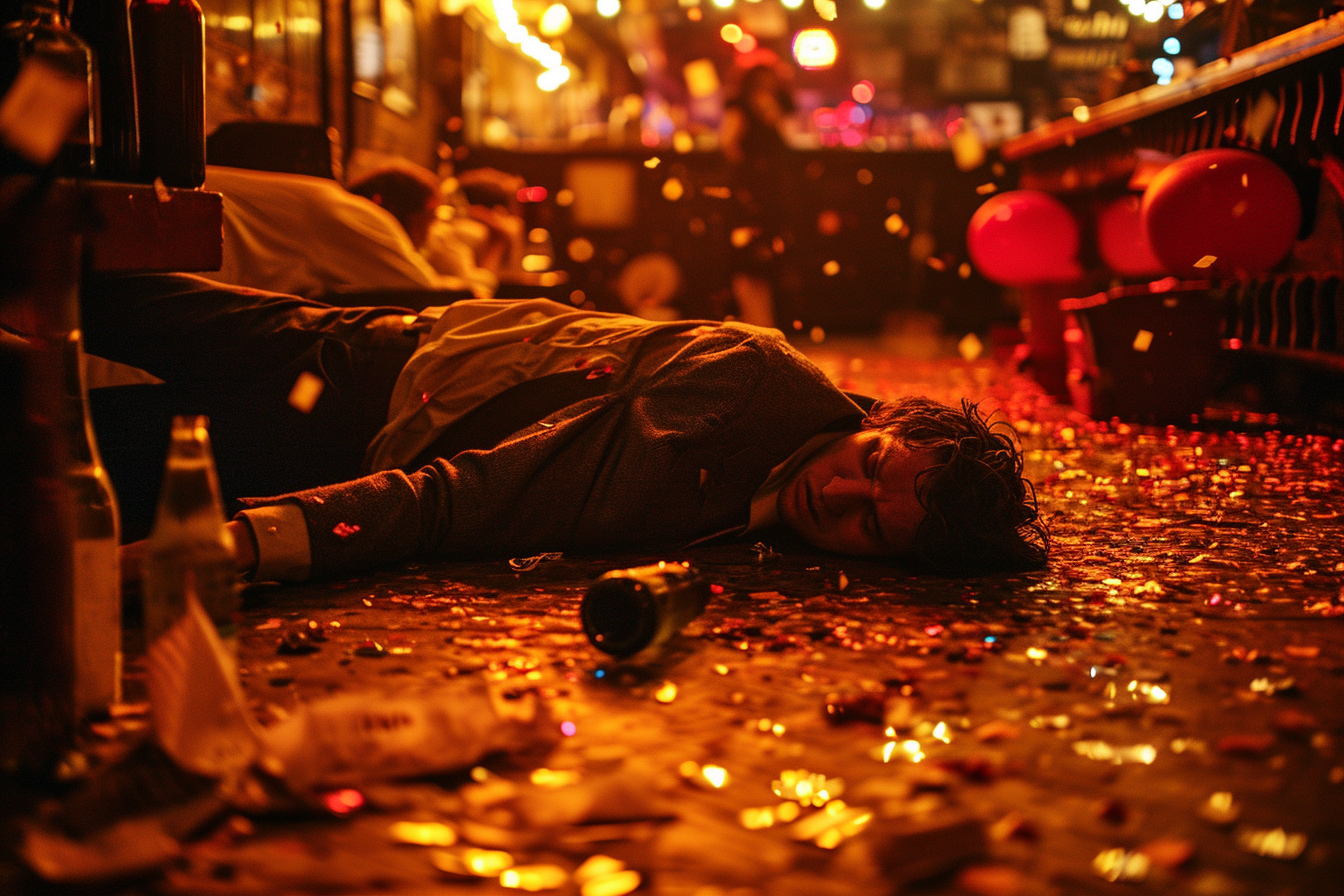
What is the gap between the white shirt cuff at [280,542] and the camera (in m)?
1.47

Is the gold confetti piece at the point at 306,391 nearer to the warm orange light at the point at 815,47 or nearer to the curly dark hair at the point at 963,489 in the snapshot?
the curly dark hair at the point at 963,489

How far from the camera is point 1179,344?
3.64m

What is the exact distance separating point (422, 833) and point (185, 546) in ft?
1.04

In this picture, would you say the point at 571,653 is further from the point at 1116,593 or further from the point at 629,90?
the point at 629,90

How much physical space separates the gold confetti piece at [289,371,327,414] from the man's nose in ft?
2.75

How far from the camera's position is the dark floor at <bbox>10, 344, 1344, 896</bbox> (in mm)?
822

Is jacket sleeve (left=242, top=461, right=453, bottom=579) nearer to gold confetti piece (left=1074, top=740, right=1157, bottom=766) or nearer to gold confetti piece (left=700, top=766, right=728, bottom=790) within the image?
gold confetti piece (left=700, top=766, right=728, bottom=790)

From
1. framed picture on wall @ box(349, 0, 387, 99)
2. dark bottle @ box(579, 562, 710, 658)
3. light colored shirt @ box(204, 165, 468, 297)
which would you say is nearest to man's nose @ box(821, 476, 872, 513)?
dark bottle @ box(579, 562, 710, 658)

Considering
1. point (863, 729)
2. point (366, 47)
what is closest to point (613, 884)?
point (863, 729)

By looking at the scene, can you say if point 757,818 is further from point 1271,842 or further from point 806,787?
point 1271,842

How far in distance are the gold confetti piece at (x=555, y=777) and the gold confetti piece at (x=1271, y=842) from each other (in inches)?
20.7

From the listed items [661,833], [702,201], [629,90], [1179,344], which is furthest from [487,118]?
[661,833]

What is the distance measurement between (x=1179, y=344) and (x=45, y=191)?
348 cm

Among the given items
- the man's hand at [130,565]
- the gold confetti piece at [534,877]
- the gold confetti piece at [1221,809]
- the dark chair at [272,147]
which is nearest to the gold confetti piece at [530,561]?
the man's hand at [130,565]
